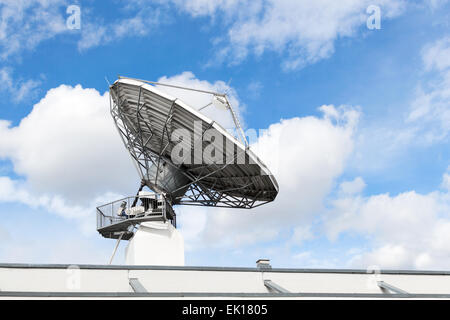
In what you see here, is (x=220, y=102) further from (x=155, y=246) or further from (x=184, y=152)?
(x=155, y=246)

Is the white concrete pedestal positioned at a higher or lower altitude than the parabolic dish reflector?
lower

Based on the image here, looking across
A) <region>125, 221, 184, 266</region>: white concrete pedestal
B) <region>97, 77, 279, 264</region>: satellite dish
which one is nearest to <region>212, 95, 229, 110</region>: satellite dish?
<region>97, 77, 279, 264</region>: satellite dish

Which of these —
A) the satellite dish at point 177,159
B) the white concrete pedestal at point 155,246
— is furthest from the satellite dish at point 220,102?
the white concrete pedestal at point 155,246

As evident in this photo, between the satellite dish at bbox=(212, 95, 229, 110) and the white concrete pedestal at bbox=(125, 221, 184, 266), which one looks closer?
the satellite dish at bbox=(212, 95, 229, 110)

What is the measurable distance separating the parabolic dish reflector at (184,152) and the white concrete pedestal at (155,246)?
215 centimetres

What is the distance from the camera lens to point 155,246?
28922mm

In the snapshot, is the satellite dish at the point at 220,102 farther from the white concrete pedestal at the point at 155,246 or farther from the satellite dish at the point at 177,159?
the white concrete pedestal at the point at 155,246

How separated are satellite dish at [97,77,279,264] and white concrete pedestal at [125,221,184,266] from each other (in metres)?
0.57

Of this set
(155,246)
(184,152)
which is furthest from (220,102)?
(155,246)

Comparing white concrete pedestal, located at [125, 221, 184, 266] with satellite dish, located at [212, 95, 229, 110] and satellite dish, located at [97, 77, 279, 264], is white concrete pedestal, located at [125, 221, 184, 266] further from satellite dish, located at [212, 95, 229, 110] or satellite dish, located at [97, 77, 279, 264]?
satellite dish, located at [212, 95, 229, 110]

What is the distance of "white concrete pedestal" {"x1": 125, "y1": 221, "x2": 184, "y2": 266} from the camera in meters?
28.7

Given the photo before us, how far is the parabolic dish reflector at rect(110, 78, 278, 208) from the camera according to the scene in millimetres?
25500
